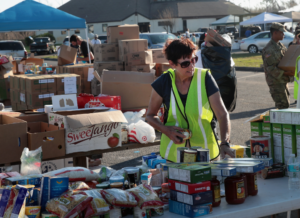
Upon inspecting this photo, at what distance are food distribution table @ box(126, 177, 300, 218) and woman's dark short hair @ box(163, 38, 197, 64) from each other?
923mm

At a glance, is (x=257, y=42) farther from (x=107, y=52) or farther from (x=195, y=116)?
(x=195, y=116)

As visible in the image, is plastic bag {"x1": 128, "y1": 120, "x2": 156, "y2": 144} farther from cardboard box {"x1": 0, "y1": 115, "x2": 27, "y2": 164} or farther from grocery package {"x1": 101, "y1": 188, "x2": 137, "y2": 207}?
grocery package {"x1": 101, "y1": 188, "x2": 137, "y2": 207}

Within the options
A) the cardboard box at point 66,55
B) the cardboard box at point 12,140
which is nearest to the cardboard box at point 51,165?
the cardboard box at point 12,140

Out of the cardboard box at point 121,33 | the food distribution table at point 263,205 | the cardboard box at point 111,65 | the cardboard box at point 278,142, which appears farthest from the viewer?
the cardboard box at point 121,33

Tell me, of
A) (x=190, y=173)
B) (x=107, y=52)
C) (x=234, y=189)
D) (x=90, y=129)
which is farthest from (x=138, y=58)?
(x=190, y=173)

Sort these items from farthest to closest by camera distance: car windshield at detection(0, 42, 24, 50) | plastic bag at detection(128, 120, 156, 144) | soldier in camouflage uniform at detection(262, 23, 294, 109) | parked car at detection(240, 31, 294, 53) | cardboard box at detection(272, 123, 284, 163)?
parked car at detection(240, 31, 294, 53) → car windshield at detection(0, 42, 24, 50) → soldier in camouflage uniform at detection(262, 23, 294, 109) → plastic bag at detection(128, 120, 156, 144) → cardboard box at detection(272, 123, 284, 163)

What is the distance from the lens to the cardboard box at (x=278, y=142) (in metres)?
2.82

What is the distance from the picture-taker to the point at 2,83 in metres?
9.23

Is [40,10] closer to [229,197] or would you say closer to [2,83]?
[2,83]

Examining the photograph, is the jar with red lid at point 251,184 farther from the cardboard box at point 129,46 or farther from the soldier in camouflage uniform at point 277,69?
the cardboard box at point 129,46

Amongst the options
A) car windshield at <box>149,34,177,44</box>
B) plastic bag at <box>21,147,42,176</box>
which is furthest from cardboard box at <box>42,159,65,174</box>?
car windshield at <box>149,34,177,44</box>

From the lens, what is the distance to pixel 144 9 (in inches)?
2040

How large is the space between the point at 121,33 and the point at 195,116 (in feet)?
18.1

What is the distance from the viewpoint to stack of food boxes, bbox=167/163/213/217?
206 cm
